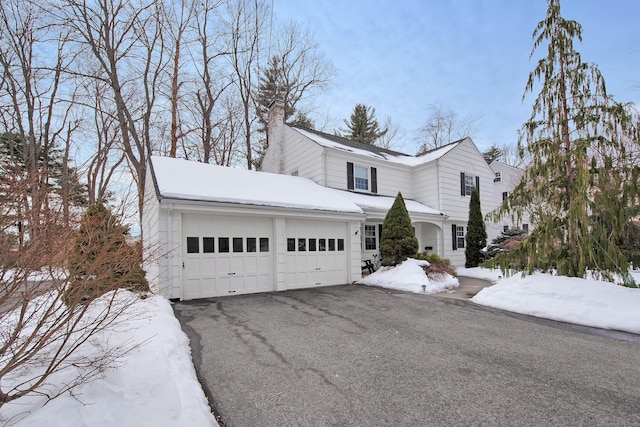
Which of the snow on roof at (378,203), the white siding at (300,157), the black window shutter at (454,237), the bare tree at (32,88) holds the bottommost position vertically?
the black window shutter at (454,237)

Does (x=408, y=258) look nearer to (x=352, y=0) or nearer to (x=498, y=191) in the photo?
(x=352, y=0)

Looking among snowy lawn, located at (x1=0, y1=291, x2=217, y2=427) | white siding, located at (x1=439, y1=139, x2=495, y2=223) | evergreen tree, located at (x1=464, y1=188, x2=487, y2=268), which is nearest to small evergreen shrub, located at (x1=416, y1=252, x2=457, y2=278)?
evergreen tree, located at (x1=464, y1=188, x2=487, y2=268)

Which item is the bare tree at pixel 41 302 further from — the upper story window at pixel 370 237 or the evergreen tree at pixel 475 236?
the evergreen tree at pixel 475 236

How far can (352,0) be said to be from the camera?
32.7ft

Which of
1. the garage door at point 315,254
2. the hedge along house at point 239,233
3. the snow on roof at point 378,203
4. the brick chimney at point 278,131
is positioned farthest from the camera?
the brick chimney at point 278,131

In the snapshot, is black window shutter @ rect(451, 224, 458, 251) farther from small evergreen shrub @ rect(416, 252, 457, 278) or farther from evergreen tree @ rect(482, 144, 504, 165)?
evergreen tree @ rect(482, 144, 504, 165)

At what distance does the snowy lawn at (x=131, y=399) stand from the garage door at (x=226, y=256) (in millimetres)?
4163

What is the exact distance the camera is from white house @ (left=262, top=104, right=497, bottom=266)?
1327 centimetres

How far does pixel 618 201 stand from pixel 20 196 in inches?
365

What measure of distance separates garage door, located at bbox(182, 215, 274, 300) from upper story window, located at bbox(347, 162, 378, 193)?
577 cm

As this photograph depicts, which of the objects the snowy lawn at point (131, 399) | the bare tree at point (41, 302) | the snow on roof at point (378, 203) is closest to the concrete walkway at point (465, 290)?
the snow on roof at point (378, 203)

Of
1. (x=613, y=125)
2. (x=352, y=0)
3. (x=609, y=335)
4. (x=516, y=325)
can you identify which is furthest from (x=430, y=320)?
(x=352, y=0)

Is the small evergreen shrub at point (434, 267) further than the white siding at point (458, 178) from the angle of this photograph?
No

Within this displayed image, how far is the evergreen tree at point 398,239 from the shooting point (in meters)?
10.7
